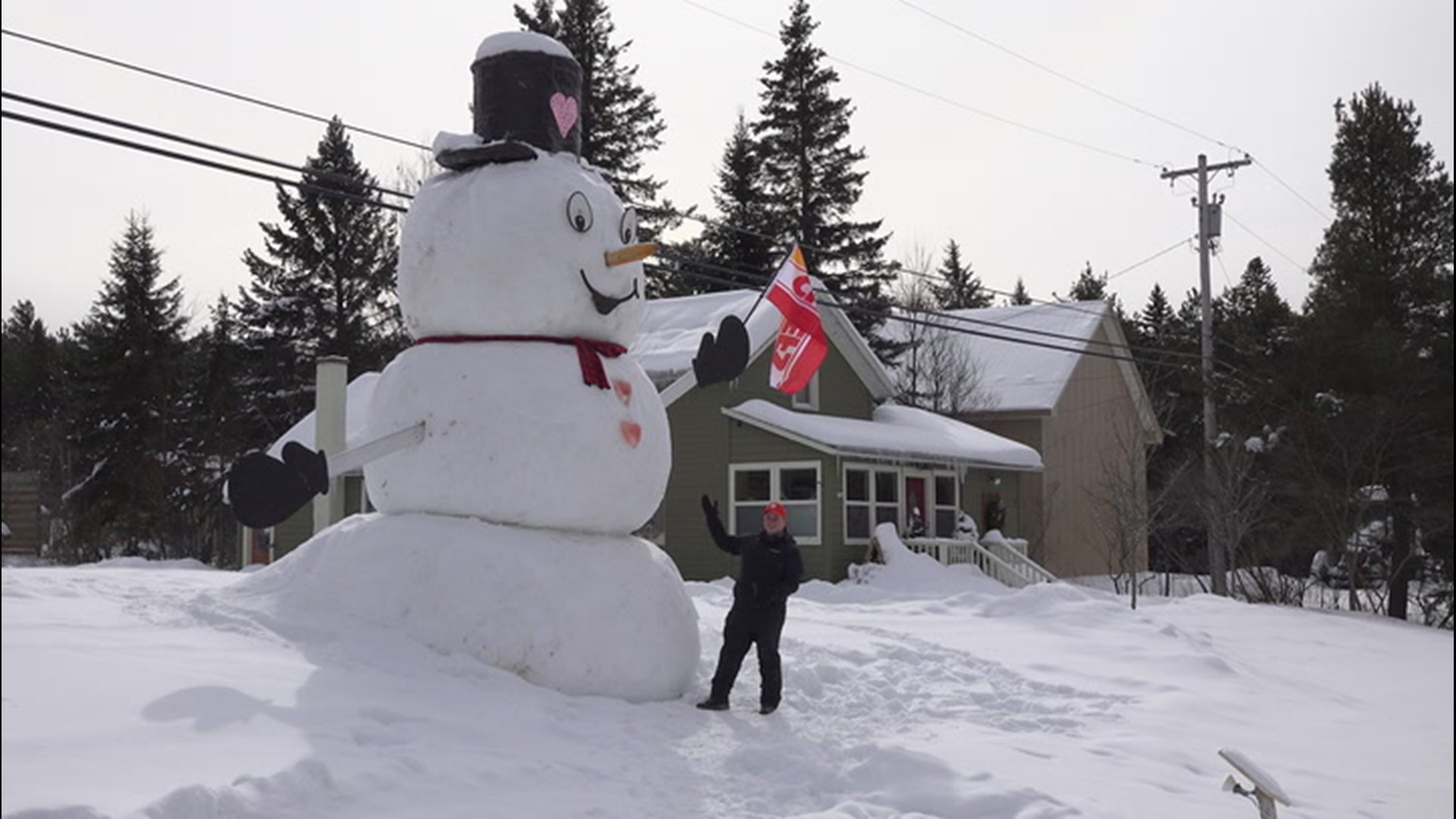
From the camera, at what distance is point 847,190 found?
1518 inches

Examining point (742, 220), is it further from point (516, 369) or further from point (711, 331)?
point (516, 369)

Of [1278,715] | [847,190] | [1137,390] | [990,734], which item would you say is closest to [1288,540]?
[1278,715]

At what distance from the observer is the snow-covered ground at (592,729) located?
528cm

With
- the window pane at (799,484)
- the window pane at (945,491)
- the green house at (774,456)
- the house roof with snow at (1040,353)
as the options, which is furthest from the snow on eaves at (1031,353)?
the window pane at (799,484)

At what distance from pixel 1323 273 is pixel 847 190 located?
120 feet

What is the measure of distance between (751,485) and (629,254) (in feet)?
46.6

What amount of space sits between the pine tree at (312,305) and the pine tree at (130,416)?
2325 mm

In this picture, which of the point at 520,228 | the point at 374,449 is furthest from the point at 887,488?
the point at 374,449

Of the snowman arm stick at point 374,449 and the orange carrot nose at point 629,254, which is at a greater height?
the orange carrot nose at point 629,254

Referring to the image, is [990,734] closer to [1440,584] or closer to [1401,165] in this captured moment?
[1401,165]

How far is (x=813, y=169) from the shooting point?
38531mm

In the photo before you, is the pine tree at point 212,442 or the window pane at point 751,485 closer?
the window pane at point 751,485

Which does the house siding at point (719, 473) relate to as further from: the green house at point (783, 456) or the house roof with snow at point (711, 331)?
the house roof with snow at point (711, 331)

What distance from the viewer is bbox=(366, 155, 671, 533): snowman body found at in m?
8.11
